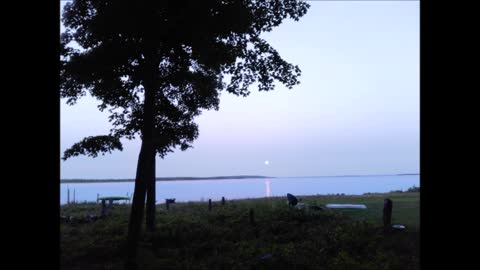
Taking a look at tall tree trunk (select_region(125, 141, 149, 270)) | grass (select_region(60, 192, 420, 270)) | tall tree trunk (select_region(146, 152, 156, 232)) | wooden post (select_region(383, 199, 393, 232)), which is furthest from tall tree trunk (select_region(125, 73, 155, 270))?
wooden post (select_region(383, 199, 393, 232))

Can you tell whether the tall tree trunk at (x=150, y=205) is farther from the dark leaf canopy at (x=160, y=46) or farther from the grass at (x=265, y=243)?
the dark leaf canopy at (x=160, y=46)

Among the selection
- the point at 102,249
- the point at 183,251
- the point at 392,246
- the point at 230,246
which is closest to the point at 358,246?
the point at 392,246

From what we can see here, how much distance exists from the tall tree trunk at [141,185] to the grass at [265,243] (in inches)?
30.3

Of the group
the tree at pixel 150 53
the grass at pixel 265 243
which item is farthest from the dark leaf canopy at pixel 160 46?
the grass at pixel 265 243

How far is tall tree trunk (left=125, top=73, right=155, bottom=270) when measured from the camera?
1367 cm

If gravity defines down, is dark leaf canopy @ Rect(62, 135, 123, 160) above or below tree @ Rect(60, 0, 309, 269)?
below

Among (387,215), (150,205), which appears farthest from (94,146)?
(387,215)

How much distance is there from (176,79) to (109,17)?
3.42 metres

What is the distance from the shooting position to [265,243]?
53.1 feet

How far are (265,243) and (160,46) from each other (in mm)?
8989

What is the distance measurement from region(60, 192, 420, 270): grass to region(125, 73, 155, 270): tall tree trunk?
770mm

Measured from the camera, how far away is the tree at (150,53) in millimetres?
13797

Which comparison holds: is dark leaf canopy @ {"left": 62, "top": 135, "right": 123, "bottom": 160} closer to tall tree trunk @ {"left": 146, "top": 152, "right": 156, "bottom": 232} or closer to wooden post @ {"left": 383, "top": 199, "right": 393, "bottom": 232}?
tall tree trunk @ {"left": 146, "top": 152, "right": 156, "bottom": 232}

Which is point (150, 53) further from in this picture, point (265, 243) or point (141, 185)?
point (265, 243)
